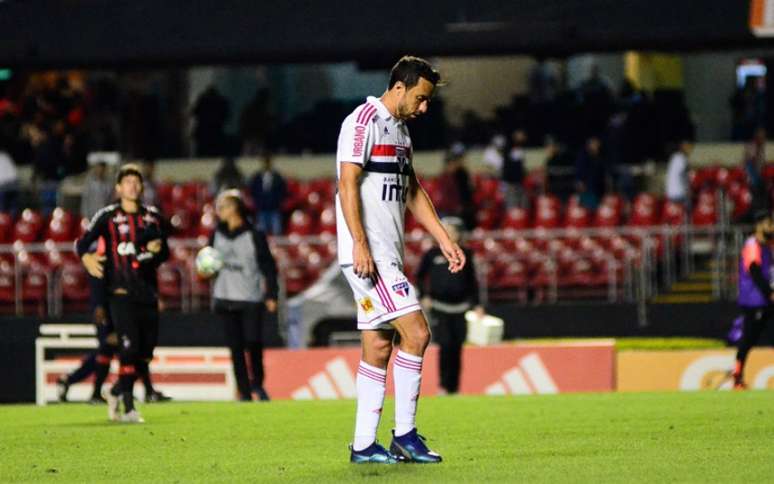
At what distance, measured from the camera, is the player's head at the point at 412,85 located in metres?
8.97

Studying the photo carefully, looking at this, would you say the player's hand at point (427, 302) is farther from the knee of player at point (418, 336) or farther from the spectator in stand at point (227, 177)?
the knee of player at point (418, 336)

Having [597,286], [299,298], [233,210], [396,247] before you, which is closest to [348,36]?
[233,210]

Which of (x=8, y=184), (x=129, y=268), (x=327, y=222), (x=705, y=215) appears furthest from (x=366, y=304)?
(x=8, y=184)

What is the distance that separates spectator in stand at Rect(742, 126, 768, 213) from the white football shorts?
17.1m

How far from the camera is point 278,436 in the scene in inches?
444

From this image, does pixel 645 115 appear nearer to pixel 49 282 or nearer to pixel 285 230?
pixel 285 230

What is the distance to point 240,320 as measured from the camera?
17.0 m

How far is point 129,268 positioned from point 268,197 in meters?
14.1

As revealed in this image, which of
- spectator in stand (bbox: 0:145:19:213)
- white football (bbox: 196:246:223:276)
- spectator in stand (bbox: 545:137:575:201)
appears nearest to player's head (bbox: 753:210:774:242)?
white football (bbox: 196:246:223:276)

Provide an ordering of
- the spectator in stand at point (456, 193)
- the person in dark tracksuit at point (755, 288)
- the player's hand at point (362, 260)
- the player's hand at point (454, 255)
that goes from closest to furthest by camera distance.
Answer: the player's hand at point (362, 260), the player's hand at point (454, 255), the person in dark tracksuit at point (755, 288), the spectator in stand at point (456, 193)

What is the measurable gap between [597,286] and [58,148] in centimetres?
997

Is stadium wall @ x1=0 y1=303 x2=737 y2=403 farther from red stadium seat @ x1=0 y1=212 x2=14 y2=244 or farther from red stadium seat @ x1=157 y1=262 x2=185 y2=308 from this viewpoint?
red stadium seat @ x1=0 y1=212 x2=14 y2=244

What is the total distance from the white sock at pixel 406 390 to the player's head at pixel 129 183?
16.0 feet

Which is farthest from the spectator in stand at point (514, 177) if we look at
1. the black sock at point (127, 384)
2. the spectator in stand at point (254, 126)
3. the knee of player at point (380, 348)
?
the knee of player at point (380, 348)
